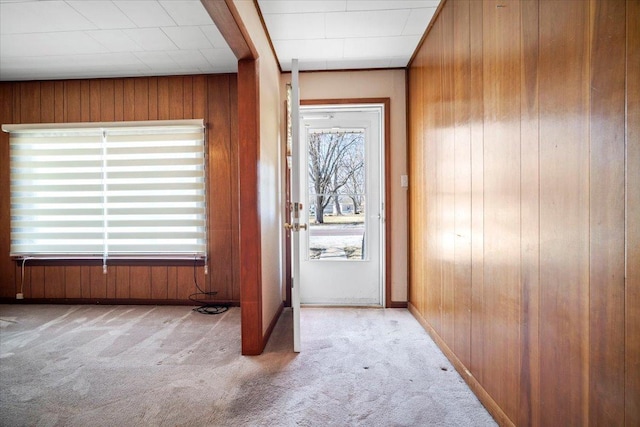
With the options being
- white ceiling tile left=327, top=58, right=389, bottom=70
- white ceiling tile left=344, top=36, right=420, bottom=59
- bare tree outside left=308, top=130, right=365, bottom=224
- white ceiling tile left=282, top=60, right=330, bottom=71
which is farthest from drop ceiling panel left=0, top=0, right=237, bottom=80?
bare tree outside left=308, top=130, right=365, bottom=224

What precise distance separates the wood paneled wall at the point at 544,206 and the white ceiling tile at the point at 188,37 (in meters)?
1.88

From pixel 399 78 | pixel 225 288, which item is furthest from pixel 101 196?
pixel 399 78

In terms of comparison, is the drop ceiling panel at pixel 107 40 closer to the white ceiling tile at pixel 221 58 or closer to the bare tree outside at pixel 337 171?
the white ceiling tile at pixel 221 58

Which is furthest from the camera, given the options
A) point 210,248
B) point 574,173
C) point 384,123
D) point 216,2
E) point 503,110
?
point 210,248

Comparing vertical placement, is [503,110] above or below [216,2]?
below

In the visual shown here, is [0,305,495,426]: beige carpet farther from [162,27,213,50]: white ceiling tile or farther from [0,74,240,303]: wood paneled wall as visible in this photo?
[162,27,213,50]: white ceiling tile

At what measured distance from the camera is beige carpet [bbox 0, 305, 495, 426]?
4.95ft

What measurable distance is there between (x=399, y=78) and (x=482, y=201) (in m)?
1.96

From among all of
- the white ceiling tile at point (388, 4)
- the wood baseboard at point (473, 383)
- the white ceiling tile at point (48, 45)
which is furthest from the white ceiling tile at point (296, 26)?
the wood baseboard at point (473, 383)

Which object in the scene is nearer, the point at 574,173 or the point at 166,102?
the point at 574,173

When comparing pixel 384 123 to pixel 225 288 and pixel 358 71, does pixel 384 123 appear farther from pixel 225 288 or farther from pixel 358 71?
pixel 225 288

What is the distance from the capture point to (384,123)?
3.01 meters

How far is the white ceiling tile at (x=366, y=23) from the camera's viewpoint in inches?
85.2

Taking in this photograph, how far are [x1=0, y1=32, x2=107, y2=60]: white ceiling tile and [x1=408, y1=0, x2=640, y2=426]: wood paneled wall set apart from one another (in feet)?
9.43
